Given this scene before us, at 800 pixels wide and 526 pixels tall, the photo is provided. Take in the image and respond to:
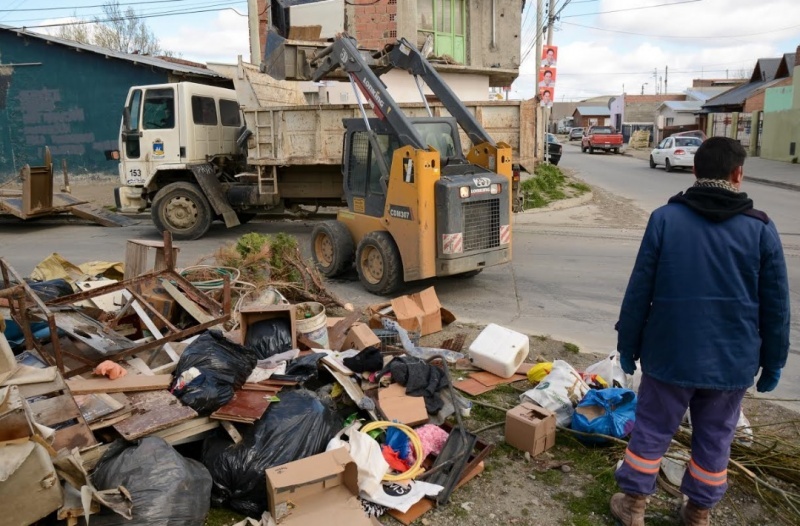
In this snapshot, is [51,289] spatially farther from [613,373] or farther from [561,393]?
[613,373]

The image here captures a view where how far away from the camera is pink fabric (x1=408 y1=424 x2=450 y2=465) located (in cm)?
369

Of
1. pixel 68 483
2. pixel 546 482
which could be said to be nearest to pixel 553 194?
pixel 546 482

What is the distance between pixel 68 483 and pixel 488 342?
10.2 ft

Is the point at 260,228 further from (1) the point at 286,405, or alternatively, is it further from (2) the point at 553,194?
(1) the point at 286,405

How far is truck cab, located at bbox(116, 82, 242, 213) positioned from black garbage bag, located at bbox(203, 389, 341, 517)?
8138 mm

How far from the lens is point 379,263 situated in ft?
23.9

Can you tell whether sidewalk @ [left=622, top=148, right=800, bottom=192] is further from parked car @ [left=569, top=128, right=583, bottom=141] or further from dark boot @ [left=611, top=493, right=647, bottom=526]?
parked car @ [left=569, top=128, right=583, bottom=141]

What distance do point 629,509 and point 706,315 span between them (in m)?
1.07

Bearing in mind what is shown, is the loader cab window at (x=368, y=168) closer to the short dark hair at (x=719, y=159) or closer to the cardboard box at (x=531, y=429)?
the cardboard box at (x=531, y=429)

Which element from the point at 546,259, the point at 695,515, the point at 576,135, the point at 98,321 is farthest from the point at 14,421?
the point at 576,135

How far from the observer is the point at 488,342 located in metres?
4.96

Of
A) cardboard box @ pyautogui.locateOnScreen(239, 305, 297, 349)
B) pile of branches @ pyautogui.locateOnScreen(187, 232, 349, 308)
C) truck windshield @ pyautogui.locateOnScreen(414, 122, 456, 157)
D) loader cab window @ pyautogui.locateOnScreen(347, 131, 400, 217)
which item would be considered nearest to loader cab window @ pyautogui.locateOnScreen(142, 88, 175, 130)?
pile of branches @ pyautogui.locateOnScreen(187, 232, 349, 308)

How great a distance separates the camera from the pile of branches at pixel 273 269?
21.0 feet

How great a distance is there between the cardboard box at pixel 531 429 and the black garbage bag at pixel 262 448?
109 cm
